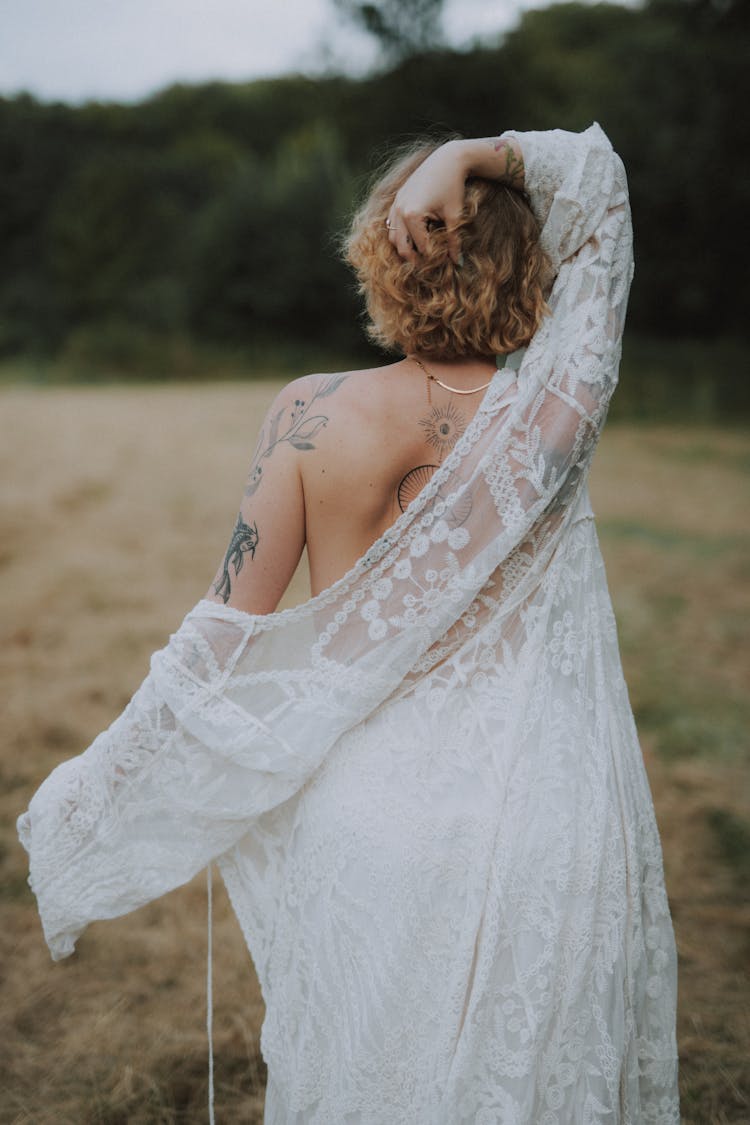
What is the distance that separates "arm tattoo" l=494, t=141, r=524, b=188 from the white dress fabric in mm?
17

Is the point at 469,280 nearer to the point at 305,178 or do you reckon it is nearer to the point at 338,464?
the point at 338,464

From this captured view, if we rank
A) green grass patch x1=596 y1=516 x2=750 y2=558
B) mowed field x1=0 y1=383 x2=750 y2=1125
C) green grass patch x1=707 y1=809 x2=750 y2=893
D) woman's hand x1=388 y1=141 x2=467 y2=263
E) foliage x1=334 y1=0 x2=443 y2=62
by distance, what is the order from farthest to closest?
foliage x1=334 y1=0 x2=443 y2=62, green grass patch x1=596 y1=516 x2=750 y2=558, green grass patch x1=707 y1=809 x2=750 y2=893, mowed field x1=0 y1=383 x2=750 y2=1125, woman's hand x1=388 y1=141 x2=467 y2=263

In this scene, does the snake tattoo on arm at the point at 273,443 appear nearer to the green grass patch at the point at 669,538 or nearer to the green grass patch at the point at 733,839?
the green grass patch at the point at 733,839

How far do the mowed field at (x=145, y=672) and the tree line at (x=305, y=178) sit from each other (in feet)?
12.4

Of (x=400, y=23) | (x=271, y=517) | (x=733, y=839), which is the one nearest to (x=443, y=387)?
(x=271, y=517)

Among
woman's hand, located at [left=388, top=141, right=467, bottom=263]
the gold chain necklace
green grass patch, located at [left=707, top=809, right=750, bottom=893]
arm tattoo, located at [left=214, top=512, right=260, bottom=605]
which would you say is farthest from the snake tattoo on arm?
green grass patch, located at [left=707, top=809, right=750, bottom=893]

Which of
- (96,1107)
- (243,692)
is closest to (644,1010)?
(243,692)

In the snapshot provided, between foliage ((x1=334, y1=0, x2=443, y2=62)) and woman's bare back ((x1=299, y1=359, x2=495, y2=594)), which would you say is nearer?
woman's bare back ((x1=299, y1=359, x2=495, y2=594))

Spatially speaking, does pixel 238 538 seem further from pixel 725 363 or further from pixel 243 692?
pixel 725 363

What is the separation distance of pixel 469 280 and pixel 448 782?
705mm

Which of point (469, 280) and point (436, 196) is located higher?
point (436, 196)

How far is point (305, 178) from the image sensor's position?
18.8 meters

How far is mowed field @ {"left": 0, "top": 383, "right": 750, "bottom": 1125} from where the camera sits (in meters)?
2.49

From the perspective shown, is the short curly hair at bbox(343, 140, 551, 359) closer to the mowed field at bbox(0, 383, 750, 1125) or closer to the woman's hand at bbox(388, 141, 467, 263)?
the woman's hand at bbox(388, 141, 467, 263)
